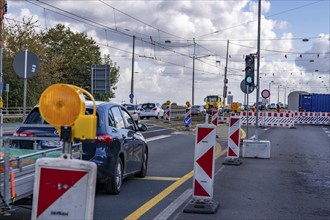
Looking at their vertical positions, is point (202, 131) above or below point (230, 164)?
above

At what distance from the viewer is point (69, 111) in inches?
151

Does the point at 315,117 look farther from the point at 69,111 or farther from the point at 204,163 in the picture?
the point at 69,111

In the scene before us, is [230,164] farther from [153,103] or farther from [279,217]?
[153,103]

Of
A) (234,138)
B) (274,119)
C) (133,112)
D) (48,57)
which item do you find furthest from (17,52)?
(234,138)

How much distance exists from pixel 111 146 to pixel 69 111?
15.8 feet

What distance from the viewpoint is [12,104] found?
4516cm

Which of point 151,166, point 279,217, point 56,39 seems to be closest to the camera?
point 279,217

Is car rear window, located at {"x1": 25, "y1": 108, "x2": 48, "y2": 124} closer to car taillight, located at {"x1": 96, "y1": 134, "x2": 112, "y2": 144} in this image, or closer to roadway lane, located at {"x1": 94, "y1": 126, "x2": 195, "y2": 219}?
car taillight, located at {"x1": 96, "y1": 134, "x2": 112, "y2": 144}

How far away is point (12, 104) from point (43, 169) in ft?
142

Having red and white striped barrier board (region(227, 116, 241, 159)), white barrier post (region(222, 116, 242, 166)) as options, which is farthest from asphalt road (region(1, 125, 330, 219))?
red and white striped barrier board (region(227, 116, 241, 159))

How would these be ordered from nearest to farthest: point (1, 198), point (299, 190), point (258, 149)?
point (1, 198), point (299, 190), point (258, 149)

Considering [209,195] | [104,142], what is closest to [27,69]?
[104,142]

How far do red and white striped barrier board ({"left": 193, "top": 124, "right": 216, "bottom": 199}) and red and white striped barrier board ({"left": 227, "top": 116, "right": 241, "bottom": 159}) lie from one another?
21.6ft

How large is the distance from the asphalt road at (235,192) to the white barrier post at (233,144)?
27cm
